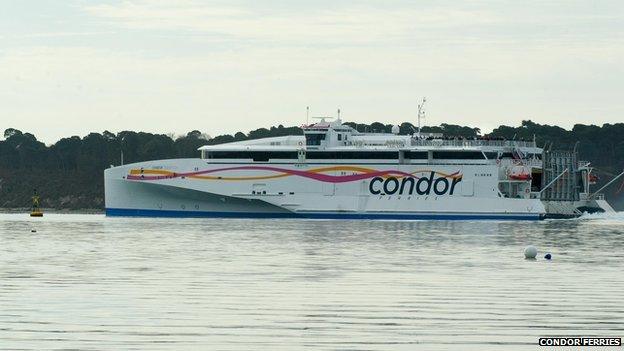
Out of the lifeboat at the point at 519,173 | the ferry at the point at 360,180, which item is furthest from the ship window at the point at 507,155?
the lifeboat at the point at 519,173

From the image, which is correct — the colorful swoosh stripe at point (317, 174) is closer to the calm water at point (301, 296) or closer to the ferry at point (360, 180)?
the ferry at point (360, 180)

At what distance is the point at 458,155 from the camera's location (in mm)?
87938

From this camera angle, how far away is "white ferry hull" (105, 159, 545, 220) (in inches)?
3415

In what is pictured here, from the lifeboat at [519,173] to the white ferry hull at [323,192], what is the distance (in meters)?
1.18

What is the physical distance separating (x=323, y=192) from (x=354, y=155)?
3468 mm

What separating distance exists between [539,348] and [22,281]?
14531mm

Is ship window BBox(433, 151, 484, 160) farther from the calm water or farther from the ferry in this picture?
the calm water

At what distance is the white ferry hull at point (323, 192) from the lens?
8675 cm

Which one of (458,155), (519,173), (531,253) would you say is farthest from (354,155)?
(531,253)

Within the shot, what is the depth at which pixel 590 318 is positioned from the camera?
22.6 meters

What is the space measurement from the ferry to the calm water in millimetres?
40018

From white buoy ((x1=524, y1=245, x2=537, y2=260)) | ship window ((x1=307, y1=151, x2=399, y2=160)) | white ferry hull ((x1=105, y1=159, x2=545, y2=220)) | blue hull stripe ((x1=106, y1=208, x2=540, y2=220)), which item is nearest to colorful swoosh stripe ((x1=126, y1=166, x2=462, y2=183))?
white ferry hull ((x1=105, y1=159, x2=545, y2=220))

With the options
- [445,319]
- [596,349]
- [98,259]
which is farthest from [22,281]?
[596,349]

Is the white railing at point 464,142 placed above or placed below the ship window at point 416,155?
above
